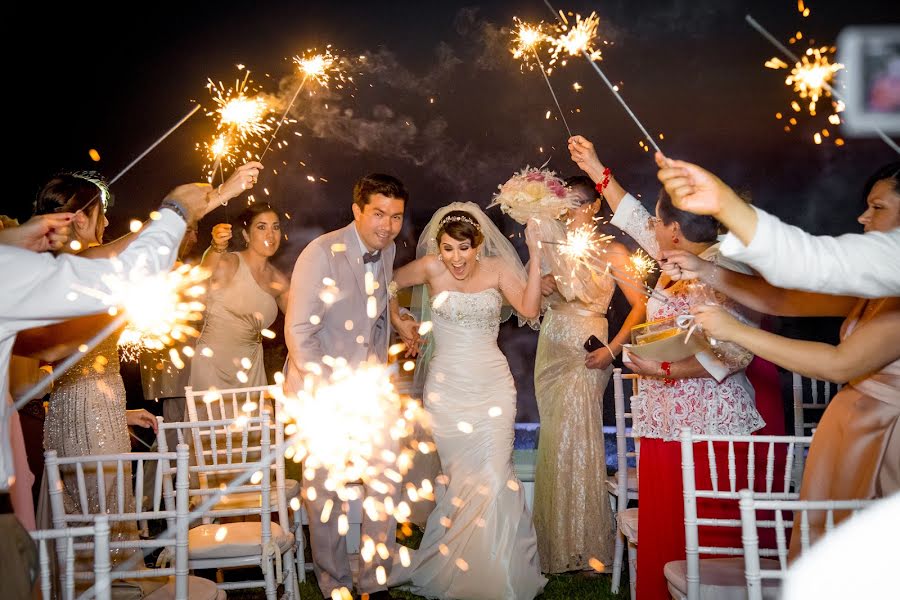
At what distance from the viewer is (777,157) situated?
5.63 meters

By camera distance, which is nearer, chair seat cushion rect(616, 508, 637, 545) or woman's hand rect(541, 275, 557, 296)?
chair seat cushion rect(616, 508, 637, 545)

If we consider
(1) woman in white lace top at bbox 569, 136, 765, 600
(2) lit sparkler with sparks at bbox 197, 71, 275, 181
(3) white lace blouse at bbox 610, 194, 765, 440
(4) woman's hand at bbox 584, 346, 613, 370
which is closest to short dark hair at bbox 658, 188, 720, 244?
(1) woman in white lace top at bbox 569, 136, 765, 600

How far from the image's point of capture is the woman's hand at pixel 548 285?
3977 mm

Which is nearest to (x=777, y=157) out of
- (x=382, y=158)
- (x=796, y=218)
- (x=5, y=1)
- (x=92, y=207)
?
(x=796, y=218)

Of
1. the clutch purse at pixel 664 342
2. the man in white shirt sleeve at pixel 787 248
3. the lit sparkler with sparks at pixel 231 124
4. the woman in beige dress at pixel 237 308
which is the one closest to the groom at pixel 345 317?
the woman in beige dress at pixel 237 308

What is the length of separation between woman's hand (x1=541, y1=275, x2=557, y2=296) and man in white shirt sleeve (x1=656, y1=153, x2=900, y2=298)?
2.40 m

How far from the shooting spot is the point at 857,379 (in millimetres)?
1938

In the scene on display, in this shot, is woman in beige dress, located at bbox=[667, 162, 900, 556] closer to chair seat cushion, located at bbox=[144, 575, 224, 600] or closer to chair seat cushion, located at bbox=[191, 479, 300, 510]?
chair seat cushion, located at bbox=[144, 575, 224, 600]

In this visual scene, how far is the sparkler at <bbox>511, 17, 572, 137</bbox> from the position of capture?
5492 mm

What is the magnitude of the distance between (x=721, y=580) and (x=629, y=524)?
2.81 ft

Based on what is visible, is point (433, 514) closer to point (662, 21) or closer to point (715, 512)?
point (715, 512)

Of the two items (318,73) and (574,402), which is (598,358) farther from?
(318,73)

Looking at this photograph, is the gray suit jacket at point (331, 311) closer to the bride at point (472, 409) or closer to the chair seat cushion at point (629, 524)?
the bride at point (472, 409)

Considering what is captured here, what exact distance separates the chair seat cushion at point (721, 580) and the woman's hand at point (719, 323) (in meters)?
0.75
